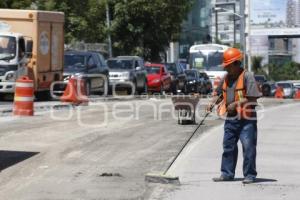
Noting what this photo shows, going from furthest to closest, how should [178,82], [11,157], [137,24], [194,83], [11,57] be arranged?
1. [137,24]
2. [178,82]
3. [194,83]
4. [11,57]
5. [11,157]

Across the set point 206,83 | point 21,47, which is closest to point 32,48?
point 21,47

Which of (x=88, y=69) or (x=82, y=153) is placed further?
(x=88, y=69)

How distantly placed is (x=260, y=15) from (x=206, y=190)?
75.4 m

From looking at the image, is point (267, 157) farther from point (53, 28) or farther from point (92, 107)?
point (53, 28)

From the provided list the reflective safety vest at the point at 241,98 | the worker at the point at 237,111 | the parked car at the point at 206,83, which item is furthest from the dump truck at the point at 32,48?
the reflective safety vest at the point at 241,98

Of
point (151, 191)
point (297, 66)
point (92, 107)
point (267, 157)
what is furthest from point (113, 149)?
point (297, 66)

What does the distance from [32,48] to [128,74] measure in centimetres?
950

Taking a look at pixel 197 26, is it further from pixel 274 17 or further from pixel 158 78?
pixel 158 78

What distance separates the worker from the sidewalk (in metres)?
0.28

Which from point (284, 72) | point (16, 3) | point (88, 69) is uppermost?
point (16, 3)

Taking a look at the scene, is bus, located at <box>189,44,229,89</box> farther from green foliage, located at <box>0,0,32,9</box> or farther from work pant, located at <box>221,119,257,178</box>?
work pant, located at <box>221,119,257,178</box>

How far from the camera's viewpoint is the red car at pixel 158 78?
3988 cm

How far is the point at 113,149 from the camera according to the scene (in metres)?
13.9

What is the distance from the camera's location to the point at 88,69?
30.4 m
